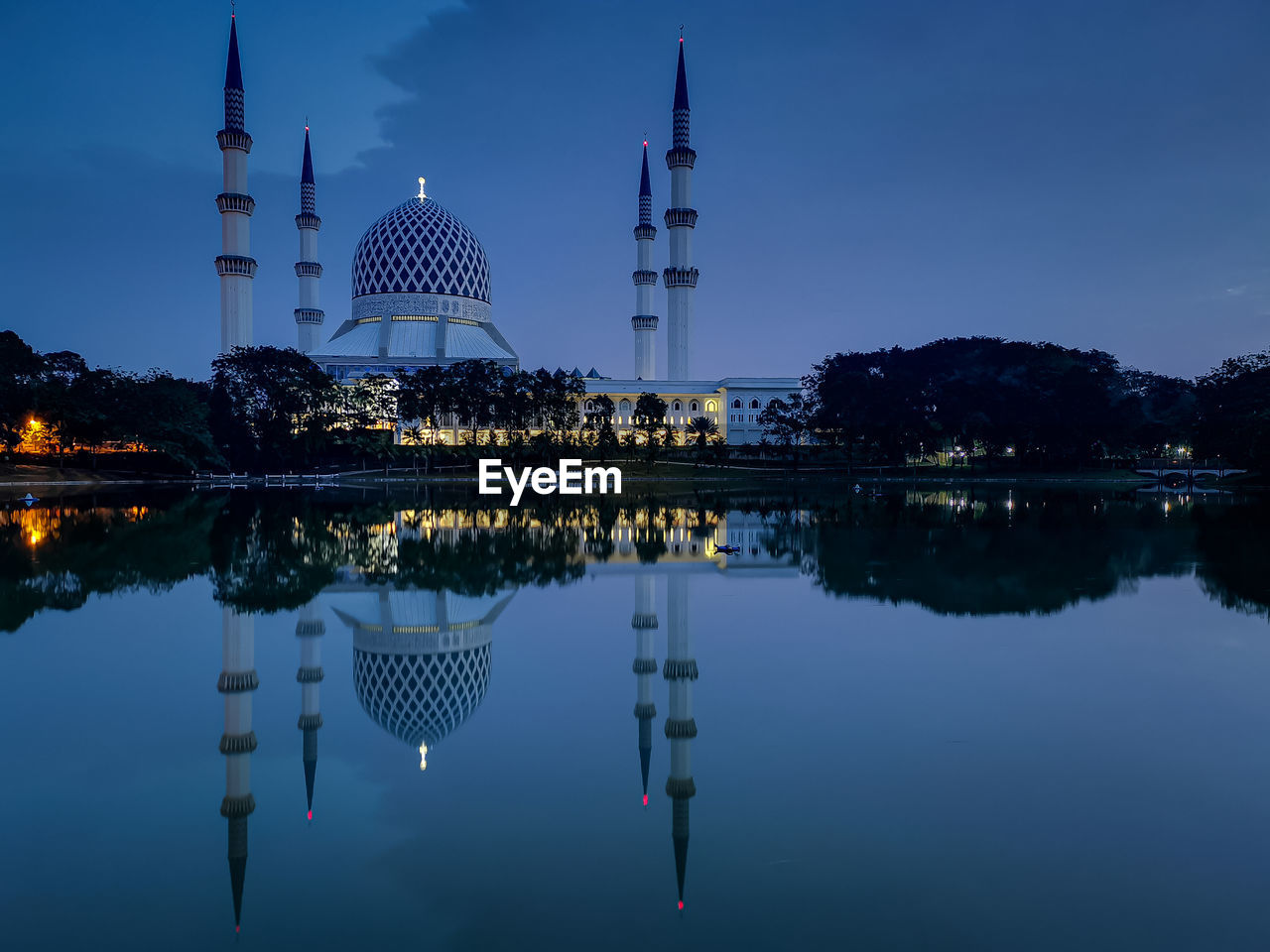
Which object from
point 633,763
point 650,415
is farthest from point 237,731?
point 650,415

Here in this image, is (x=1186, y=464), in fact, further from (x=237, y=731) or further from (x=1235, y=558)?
(x=237, y=731)

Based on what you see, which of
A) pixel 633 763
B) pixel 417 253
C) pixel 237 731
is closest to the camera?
pixel 633 763

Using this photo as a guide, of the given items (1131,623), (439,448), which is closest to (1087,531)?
(1131,623)

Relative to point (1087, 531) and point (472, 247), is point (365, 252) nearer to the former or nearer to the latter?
point (472, 247)

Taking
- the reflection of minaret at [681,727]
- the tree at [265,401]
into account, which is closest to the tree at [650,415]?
the tree at [265,401]

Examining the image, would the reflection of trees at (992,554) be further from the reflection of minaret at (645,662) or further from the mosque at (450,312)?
the mosque at (450,312)

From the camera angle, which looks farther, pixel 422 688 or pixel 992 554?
pixel 992 554

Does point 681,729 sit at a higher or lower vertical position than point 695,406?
lower
